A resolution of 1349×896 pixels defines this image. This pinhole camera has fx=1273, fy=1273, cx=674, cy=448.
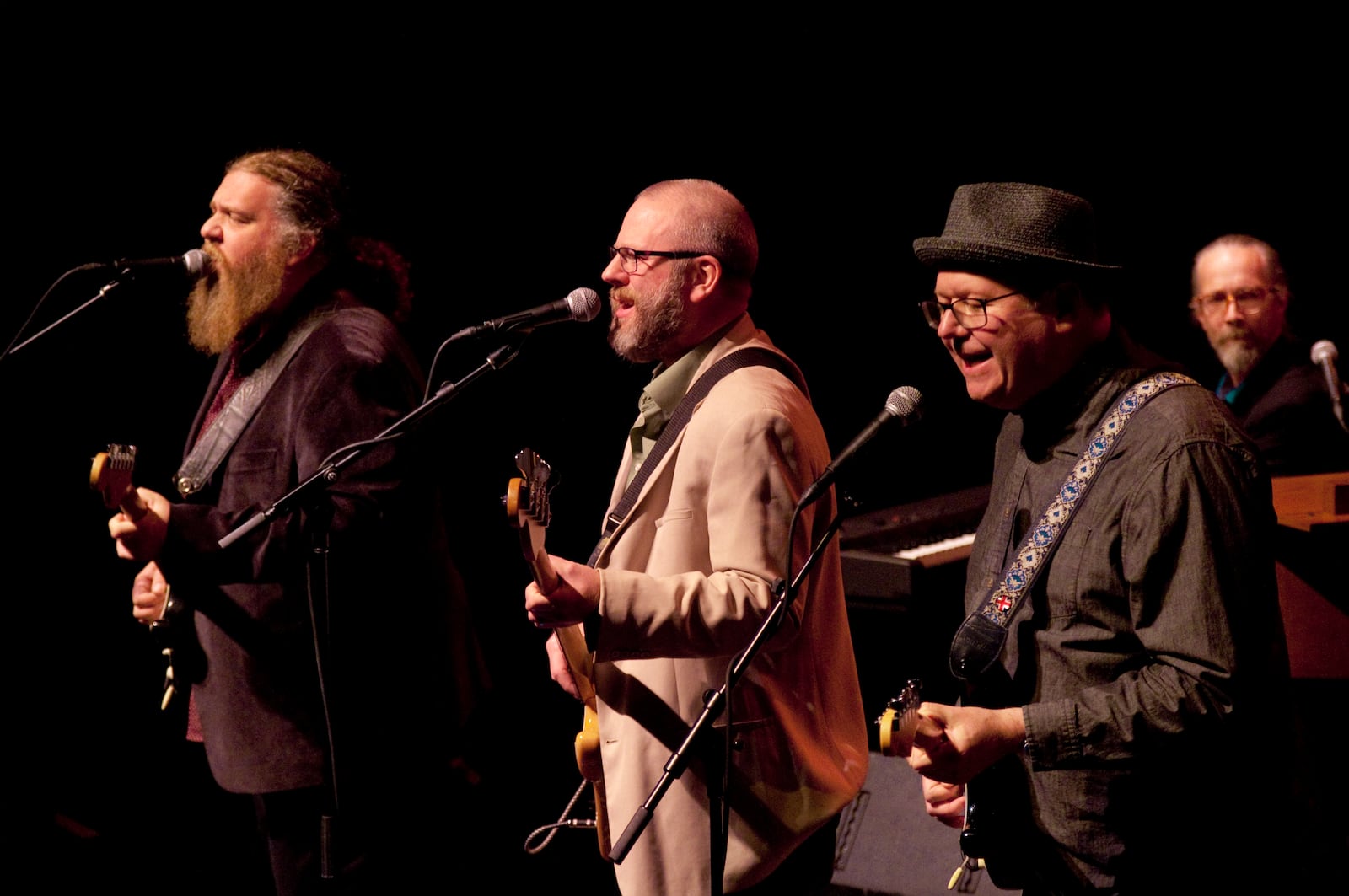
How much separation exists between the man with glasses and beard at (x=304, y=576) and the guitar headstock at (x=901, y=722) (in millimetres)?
1737

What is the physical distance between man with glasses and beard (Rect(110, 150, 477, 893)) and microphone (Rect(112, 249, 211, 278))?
63mm

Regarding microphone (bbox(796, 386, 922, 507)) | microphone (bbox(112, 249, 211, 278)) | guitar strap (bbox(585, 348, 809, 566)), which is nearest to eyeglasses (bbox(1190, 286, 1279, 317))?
guitar strap (bbox(585, 348, 809, 566))

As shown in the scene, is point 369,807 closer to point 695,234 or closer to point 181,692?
point 181,692

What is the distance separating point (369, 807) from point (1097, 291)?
2.46m

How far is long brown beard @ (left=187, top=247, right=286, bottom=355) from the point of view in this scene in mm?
3785

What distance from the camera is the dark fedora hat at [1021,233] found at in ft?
7.44

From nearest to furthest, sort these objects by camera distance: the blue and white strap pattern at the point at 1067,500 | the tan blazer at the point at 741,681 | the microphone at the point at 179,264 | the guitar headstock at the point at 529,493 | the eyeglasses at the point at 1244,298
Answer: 1. the guitar headstock at the point at 529,493
2. the blue and white strap pattern at the point at 1067,500
3. the tan blazer at the point at 741,681
4. the microphone at the point at 179,264
5. the eyeglasses at the point at 1244,298

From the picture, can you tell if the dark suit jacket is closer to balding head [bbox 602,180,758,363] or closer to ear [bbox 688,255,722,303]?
balding head [bbox 602,180,758,363]

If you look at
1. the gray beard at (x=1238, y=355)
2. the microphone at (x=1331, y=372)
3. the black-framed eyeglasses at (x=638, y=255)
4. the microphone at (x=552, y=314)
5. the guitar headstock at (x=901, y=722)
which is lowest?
the gray beard at (x=1238, y=355)

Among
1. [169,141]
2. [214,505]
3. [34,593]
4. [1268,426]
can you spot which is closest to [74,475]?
[34,593]

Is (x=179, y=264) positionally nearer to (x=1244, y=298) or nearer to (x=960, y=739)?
(x=960, y=739)

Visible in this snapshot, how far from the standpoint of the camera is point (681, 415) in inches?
106

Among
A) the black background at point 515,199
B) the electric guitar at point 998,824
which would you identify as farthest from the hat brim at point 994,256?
the black background at point 515,199

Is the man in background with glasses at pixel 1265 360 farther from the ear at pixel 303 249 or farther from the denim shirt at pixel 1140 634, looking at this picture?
the ear at pixel 303 249
